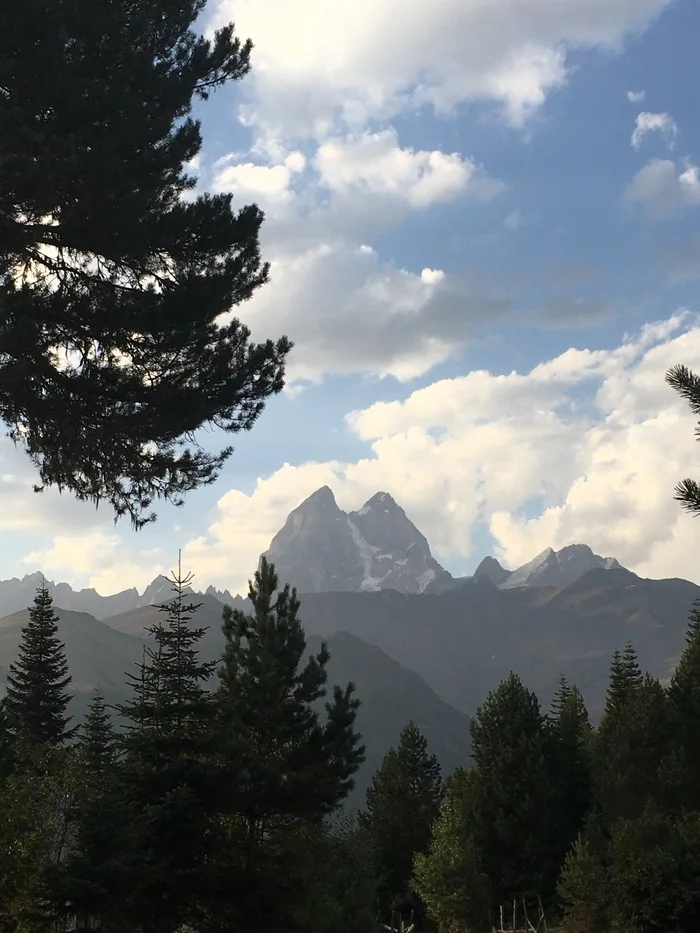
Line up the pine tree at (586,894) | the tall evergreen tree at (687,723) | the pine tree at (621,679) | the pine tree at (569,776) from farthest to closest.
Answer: the pine tree at (621,679), the pine tree at (569,776), the tall evergreen tree at (687,723), the pine tree at (586,894)

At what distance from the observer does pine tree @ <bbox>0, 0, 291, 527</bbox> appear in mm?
14555

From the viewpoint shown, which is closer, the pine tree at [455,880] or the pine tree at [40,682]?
the pine tree at [455,880]

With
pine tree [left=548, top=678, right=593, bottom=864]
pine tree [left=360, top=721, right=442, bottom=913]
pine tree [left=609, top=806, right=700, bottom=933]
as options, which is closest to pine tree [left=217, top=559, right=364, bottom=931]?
pine tree [left=609, top=806, right=700, bottom=933]

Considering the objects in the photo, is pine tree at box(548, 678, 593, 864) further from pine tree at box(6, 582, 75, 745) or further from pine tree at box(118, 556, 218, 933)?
pine tree at box(6, 582, 75, 745)

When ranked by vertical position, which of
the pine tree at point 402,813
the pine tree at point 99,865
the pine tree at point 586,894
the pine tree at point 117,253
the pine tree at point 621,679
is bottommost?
the pine tree at point 402,813

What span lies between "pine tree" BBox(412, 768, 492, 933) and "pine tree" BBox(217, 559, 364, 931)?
8.10 m

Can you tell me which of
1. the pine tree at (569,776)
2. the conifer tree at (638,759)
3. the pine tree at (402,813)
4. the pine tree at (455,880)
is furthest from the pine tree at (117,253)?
the pine tree at (402,813)

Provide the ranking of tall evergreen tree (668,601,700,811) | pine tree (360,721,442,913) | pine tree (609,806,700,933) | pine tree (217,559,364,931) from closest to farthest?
pine tree (609,806,700,933) < pine tree (217,559,364,931) < tall evergreen tree (668,601,700,811) < pine tree (360,721,442,913)

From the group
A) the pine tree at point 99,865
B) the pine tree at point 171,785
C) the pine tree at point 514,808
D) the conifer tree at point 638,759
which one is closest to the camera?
the pine tree at point 99,865

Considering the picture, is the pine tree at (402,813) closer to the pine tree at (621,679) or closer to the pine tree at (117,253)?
the pine tree at (621,679)

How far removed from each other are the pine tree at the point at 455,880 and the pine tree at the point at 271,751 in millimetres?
8096

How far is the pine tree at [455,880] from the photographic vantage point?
3772cm

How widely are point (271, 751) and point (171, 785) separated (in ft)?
21.5

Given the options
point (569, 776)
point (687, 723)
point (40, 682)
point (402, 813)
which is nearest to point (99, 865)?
point (687, 723)
